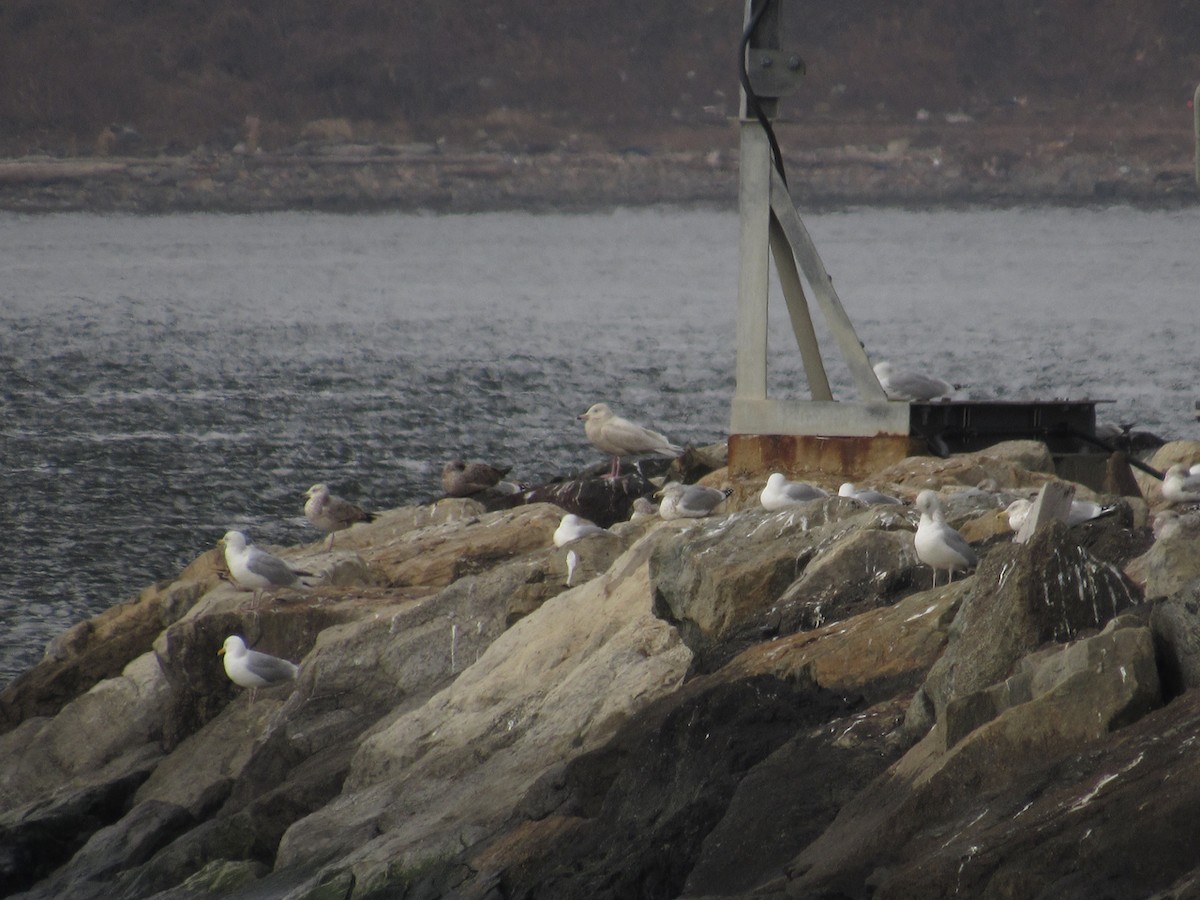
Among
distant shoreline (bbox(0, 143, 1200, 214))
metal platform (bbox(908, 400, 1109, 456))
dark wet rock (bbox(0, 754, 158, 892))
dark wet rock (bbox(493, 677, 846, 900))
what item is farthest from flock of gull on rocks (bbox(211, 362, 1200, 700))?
distant shoreline (bbox(0, 143, 1200, 214))

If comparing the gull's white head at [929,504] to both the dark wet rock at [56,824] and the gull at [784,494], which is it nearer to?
the gull at [784,494]

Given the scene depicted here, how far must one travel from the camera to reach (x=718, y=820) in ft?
18.9

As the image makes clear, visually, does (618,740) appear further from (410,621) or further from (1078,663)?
(410,621)

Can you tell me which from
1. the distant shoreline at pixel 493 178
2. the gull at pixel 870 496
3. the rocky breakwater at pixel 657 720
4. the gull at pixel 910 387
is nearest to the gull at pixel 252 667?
the rocky breakwater at pixel 657 720

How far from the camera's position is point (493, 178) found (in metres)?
97.8

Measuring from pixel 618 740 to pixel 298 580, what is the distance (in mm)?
4262

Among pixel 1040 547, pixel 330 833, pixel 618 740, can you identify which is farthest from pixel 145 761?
pixel 1040 547

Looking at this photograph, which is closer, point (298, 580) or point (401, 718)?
point (401, 718)

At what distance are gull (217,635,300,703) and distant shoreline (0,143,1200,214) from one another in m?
87.4

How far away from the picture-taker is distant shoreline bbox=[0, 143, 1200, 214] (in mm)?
94938

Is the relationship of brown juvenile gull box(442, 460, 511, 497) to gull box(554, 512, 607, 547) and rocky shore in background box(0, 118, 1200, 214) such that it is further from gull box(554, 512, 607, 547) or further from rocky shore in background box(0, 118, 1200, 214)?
rocky shore in background box(0, 118, 1200, 214)

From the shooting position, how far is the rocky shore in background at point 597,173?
95500 mm

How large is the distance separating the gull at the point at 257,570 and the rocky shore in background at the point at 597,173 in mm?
86784

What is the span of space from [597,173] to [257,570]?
89092 millimetres
